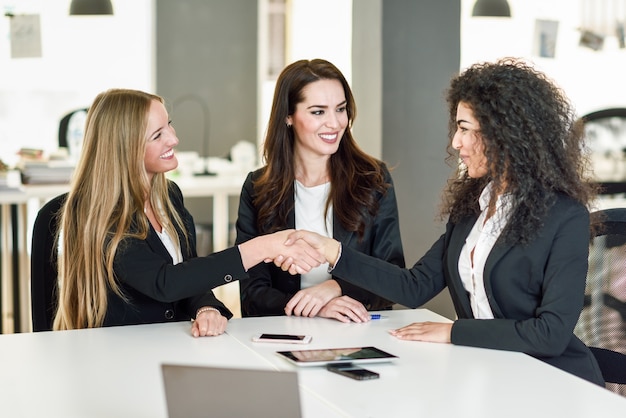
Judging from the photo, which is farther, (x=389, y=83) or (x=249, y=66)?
(x=249, y=66)

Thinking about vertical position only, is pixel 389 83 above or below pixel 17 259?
above

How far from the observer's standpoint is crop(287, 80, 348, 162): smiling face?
2834 millimetres

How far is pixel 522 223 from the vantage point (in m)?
2.09

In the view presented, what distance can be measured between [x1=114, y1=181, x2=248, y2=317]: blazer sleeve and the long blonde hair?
32 millimetres

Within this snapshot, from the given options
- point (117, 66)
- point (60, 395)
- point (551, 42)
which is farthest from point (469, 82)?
point (117, 66)

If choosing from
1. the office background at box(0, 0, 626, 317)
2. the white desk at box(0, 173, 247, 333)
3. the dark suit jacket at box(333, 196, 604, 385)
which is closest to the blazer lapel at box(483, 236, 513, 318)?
the dark suit jacket at box(333, 196, 604, 385)

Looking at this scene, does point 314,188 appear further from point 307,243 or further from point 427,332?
point 427,332

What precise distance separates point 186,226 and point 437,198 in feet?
5.90

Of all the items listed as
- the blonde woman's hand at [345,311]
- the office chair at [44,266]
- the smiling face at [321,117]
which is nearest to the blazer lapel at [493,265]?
the blonde woman's hand at [345,311]

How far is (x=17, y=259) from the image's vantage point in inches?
201

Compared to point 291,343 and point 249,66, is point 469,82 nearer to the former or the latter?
point 291,343

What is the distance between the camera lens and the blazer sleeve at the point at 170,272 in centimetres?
231

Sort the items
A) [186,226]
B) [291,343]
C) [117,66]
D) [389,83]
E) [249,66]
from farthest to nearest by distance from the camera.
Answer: [249,66], [117,66], [389,83], [186,226], [291,343]

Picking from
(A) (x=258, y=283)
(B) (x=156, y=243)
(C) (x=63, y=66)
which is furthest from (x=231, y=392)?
(C) (x=63, y=66)
